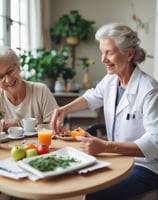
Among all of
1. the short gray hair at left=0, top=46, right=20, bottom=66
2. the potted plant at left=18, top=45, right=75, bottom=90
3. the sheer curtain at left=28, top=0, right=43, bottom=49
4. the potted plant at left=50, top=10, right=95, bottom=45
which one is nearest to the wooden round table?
the short gray hair at left=0, top=46, right=20, bottom=66

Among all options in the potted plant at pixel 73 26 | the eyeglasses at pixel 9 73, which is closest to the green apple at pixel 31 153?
the eyeglasses at pixel 9 73

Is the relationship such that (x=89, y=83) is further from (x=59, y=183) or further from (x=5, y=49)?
(x=59, y=183)

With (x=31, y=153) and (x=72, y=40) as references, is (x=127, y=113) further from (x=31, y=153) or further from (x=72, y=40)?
(x=72, y=40)

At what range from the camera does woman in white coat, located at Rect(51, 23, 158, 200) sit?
1.52 metres

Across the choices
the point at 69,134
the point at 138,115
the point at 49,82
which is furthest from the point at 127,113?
the point at 49,82

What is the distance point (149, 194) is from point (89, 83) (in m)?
3.04

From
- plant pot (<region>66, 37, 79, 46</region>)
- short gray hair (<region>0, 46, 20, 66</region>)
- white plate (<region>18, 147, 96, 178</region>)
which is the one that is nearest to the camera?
white plate (<region>18, 147, 96, 178</region>)

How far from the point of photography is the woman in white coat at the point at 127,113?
1.52 meters

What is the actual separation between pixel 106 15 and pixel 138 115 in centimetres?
320

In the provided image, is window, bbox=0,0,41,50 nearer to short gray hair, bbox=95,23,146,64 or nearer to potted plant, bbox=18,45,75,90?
potted plant, bbox=18,45,75,90

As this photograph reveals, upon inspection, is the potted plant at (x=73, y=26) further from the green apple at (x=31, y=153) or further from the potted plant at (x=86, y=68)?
the green apple at (x=31, y=153)

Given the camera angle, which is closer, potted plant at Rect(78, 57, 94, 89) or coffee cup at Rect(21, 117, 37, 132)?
coffee cup at Rect(21, 117, 37, 132)

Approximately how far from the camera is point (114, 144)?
148cm

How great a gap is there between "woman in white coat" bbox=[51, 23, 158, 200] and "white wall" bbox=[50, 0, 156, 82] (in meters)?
2.72
